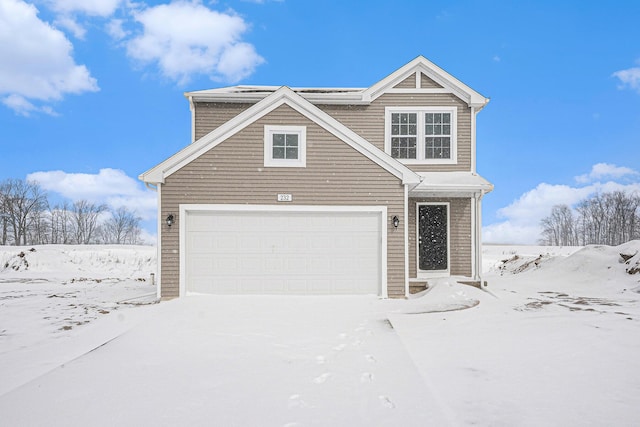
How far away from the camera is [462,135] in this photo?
13.7 meters

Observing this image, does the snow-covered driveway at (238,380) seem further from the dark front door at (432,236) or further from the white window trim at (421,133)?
the white window trim at (421,133)

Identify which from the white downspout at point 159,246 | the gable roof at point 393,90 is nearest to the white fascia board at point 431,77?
the gable roof at point 393,90

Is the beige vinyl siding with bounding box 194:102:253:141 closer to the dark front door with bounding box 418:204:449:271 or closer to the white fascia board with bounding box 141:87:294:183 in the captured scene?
the white fascia board with bounding box 141:87:294:183

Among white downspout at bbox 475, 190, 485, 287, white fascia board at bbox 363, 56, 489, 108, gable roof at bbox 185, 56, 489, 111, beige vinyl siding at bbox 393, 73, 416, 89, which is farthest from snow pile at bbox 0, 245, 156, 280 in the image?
white downspout at bbox 475, 190, 485, 287

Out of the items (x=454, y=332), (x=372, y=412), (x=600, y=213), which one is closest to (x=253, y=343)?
(x=372, y=412)

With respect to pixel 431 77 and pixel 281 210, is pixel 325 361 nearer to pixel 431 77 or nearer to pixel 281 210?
pixel 281 210

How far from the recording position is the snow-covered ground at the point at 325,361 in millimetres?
4168

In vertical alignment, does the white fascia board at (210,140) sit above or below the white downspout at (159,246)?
above

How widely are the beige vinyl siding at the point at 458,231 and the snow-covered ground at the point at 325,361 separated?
2294 mm

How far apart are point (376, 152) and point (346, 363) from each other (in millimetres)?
6313

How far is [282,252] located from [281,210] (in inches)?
41.3

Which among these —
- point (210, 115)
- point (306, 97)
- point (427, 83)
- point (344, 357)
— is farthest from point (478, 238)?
point (210, 115)

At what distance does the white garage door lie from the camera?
1059 centimetres

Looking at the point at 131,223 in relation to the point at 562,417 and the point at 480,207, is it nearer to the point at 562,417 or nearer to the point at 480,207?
the point at 480,207
